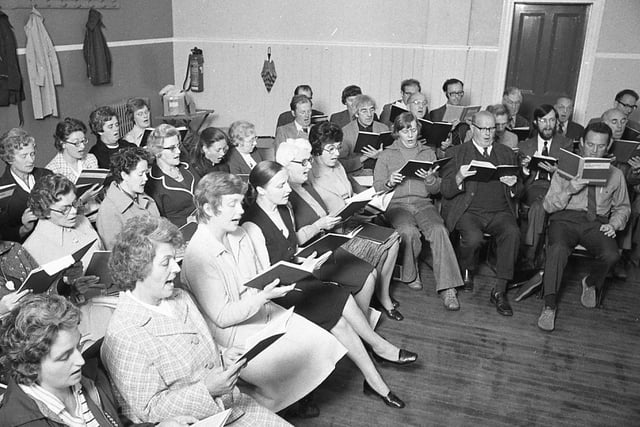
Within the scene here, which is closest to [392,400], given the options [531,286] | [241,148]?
[531,286]

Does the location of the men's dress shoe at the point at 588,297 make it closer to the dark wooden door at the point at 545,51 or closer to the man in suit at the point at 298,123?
the man in suit at the point at 298,123

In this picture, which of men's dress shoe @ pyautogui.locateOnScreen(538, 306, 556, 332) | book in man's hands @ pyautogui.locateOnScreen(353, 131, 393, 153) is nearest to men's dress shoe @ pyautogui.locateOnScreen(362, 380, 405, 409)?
men's dress shoe @ pyautogui.locateOnScreen(538, 306, 556, 332)

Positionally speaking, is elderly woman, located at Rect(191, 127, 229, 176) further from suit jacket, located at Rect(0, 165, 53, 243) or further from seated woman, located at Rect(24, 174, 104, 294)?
seated woman, located at Rect(24, 174, 104, 294)

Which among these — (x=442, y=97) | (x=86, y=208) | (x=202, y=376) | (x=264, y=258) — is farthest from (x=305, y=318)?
(x=442, y=97)

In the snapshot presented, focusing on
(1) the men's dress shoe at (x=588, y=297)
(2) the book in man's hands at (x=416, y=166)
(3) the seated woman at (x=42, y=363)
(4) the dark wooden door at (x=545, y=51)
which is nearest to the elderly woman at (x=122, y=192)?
(3) the seated woman at (x=42, y=363)

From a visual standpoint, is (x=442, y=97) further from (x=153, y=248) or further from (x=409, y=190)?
(x=153, y=248)

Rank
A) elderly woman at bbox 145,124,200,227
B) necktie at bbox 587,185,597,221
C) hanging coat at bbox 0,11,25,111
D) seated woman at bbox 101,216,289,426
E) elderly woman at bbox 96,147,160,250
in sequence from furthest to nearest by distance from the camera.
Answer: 1. hanging coat at bbox 0,11,25,111
2. necktie at bbox 587,185,597,221
3. elderly woman at bbox 145,124,200,227
4. elderly woman at bbox 96,147,160,250
5. seated woman at bbox 101,216,289,426

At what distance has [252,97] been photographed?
27.6 ft

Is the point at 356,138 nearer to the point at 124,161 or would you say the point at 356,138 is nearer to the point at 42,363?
the point at 124,161

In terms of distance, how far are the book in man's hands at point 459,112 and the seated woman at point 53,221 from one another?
392 cm

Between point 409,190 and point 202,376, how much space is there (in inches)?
113

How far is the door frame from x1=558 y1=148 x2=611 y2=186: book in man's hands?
3.18m

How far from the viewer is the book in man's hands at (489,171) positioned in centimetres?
423

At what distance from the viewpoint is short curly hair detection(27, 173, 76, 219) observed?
2990mm
